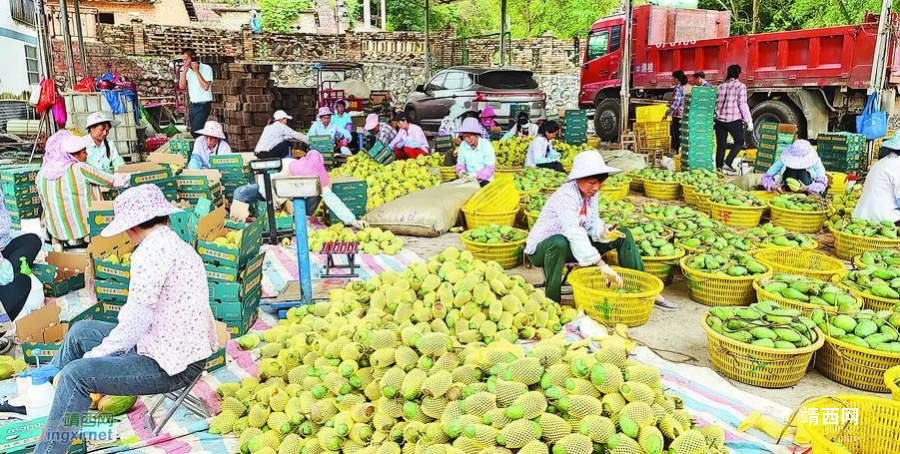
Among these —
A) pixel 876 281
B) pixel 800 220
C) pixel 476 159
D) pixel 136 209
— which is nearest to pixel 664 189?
pixel 800 220

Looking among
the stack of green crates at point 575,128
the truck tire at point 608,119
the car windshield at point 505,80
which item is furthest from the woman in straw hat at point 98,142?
the truck tire at point 608,119

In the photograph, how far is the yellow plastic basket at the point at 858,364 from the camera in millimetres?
3346

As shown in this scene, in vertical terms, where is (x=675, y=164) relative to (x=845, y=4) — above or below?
below

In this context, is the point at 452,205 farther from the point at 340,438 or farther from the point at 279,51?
the point at 279,51

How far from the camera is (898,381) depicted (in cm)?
283

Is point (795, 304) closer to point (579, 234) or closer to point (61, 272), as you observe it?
point (579, 234)

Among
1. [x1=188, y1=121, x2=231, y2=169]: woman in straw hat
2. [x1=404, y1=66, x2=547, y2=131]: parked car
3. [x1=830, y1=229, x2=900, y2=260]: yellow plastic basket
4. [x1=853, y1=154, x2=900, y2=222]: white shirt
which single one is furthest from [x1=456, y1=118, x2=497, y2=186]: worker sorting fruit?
[x1=404, y1=66, x2=547, y2=131]: parked car

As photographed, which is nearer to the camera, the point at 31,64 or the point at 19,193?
the point at 19,193

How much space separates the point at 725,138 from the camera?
10.3m

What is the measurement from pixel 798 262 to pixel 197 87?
8.44 meters

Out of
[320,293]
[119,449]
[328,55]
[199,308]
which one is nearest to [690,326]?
[320,293]

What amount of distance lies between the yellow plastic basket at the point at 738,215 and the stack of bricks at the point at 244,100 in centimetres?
741

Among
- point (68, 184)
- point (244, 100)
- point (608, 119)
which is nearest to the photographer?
point (68, 184)

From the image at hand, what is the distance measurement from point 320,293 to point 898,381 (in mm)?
3398
